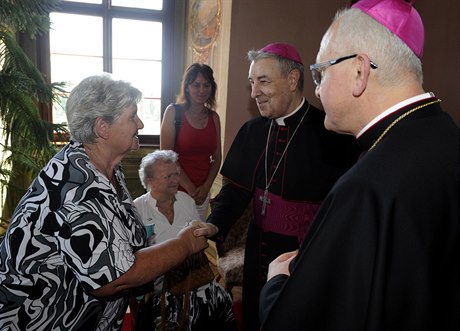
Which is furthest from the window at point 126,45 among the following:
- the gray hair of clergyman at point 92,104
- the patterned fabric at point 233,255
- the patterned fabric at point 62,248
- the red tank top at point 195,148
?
the patterned fabric at point 62,248

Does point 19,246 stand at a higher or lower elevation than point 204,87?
lower

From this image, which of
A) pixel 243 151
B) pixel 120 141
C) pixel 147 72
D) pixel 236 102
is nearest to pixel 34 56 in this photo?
pixel 147 72

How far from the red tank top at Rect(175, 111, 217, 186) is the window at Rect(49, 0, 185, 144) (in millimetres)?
2749

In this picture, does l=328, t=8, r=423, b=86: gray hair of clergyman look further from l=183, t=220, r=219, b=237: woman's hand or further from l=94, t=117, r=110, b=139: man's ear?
l=183, t=220, r=219, b=237: woman's hand

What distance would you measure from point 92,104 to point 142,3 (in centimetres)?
542

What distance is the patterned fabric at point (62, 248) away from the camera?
1340 millimetres

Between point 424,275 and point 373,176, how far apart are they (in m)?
0.29

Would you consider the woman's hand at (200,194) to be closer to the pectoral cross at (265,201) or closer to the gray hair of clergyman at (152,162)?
the gray hair of clergyman at (152,162)

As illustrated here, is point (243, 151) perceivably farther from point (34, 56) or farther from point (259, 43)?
point (34, 56)

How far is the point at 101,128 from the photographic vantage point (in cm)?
156

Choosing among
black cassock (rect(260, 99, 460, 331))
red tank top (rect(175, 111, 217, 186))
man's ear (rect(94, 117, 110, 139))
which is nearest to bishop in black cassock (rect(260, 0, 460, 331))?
black cassock (rect(260, 99, 460, 331))

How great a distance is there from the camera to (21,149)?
2.77 m

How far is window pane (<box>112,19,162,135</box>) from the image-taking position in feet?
20.8

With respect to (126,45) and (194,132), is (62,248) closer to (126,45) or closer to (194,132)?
(194,132)
